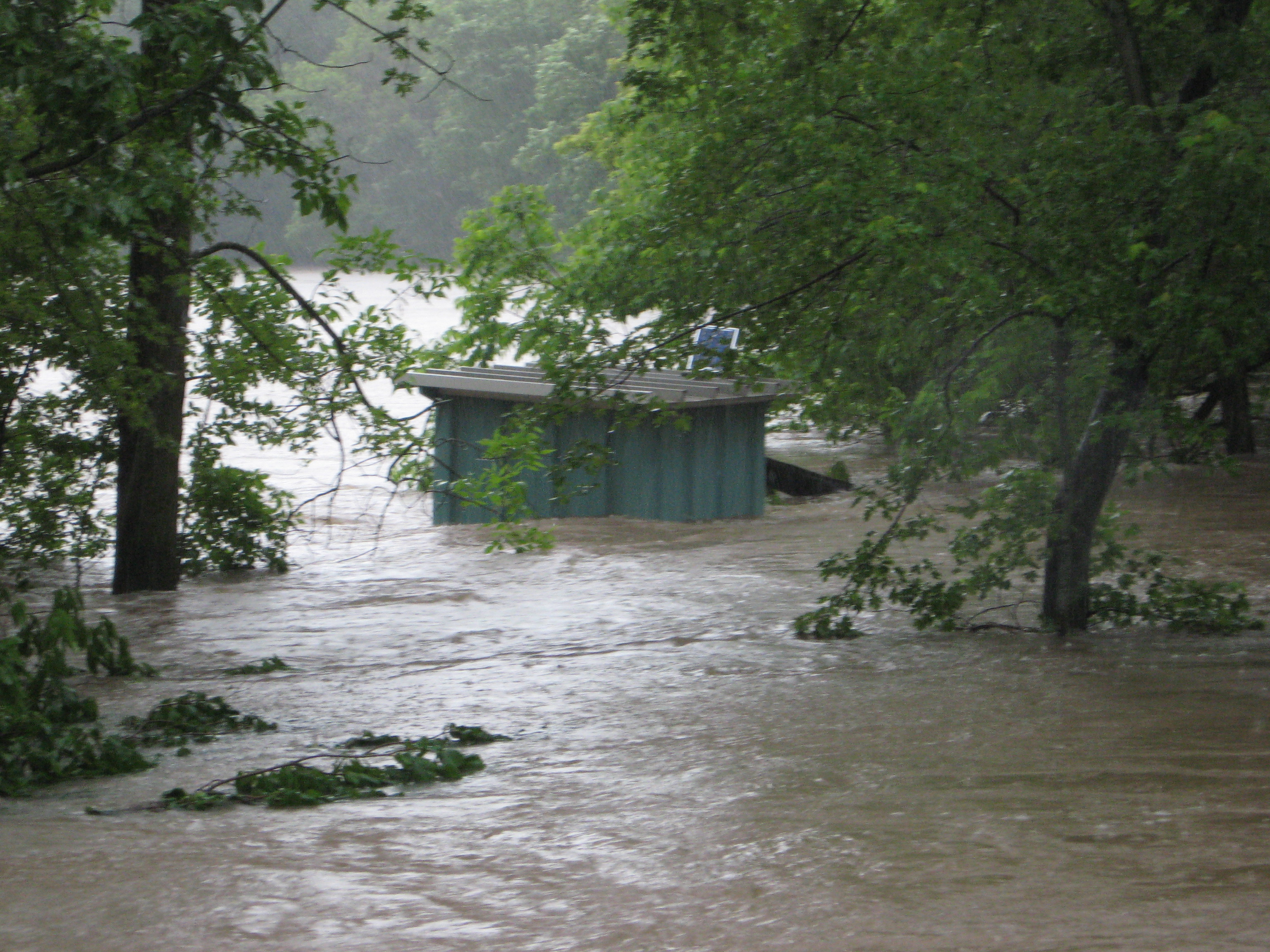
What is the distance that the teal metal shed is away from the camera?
16.6 meters

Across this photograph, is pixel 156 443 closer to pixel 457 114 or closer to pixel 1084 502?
pixel 1084 502

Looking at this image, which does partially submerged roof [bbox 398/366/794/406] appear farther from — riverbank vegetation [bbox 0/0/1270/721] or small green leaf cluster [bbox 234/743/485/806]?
small green leaf cluster [bbox 234/743/485/806]

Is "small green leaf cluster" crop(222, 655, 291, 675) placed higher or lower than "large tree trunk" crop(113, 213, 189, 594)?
lower

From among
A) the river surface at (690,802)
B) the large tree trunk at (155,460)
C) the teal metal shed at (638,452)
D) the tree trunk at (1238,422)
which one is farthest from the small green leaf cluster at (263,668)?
the tree trunk at (1238,422)

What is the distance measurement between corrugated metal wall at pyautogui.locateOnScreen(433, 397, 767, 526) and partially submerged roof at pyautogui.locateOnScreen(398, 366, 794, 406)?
24 cm

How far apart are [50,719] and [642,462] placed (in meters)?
10.4

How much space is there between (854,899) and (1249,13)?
7008 mm

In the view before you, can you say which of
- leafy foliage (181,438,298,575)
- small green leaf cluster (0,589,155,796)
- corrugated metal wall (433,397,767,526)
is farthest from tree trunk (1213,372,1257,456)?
small green leaf cluster (0,589,155,796)

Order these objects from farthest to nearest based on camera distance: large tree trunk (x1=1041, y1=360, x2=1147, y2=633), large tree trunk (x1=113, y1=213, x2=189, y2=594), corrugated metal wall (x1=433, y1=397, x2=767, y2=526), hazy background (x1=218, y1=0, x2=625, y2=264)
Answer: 1. hazy background (x1=218, y1=0, x2=625, y2=264)
2. corrugated metal wall (x1=433, y1=397, x2=767, y2=526)
3. large tree trunk (x1=113, y1=213, x2=189, y2=594)
4. large tree trunk (x1=1041, y1=360, x2=1147, y2=633)

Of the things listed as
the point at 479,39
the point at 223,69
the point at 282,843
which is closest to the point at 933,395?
the point at 223,69

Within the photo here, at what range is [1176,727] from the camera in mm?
6844

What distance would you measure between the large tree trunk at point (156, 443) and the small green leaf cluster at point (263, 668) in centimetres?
261

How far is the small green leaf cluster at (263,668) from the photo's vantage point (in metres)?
9.31

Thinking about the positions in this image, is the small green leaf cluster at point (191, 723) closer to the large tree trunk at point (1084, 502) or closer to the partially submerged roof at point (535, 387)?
the large tree trunk at point (1084, 502)
